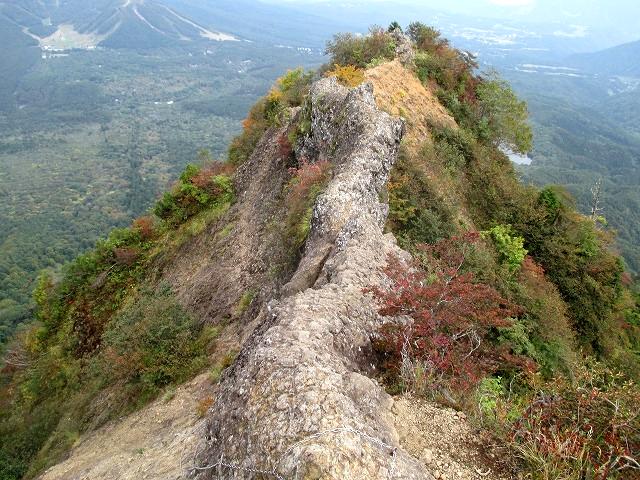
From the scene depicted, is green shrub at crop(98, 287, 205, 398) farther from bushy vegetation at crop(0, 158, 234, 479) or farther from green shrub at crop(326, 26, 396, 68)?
green shrub at crop(326, 26, 396, 68)

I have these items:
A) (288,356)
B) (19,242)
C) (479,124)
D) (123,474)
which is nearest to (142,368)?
(123,474)

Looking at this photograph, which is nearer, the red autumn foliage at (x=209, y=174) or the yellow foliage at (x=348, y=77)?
the yellow foliage at (x=348, y=77)

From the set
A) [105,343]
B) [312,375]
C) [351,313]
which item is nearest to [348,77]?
[105,343]

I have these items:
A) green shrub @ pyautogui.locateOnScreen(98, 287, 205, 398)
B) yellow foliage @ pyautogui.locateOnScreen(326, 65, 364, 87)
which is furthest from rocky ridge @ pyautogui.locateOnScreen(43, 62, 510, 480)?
yellow foliage @ pyautogui.locateOnScreen(326, 65, 364, 87)

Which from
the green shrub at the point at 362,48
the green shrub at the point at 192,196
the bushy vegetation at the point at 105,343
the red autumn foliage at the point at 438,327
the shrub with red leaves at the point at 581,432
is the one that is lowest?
the bushy vegetation at the point at 105,343

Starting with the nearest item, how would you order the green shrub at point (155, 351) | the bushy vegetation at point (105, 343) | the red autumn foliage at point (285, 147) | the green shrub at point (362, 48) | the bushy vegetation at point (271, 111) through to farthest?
the green shrub at point (155, 351) < the bushy vegetation at point (105, 343) < the red autumn foliage at point (285, 147) < the bushy vegetation at point (271, 111) < the green shrub at point (362, 48)

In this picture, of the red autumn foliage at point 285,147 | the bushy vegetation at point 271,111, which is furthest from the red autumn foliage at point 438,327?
the bushy vegetation at point 271,111

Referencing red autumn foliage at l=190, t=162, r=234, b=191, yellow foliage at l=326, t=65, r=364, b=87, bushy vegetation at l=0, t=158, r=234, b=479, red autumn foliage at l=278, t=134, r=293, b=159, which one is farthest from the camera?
red autumn foliage at l=190, t=162, r=234, b=191

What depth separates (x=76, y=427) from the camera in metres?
15.5

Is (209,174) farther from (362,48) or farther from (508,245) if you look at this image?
(508,245)

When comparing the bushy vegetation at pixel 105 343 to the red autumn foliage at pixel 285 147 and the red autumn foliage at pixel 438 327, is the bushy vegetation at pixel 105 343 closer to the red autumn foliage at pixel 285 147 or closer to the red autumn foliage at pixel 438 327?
the red autumn foliage at pixel 285 147

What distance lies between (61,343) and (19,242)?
11653cm

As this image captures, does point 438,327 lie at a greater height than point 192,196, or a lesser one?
greater

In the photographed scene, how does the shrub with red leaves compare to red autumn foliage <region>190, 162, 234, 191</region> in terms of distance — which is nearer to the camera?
the shrub with red leaves
